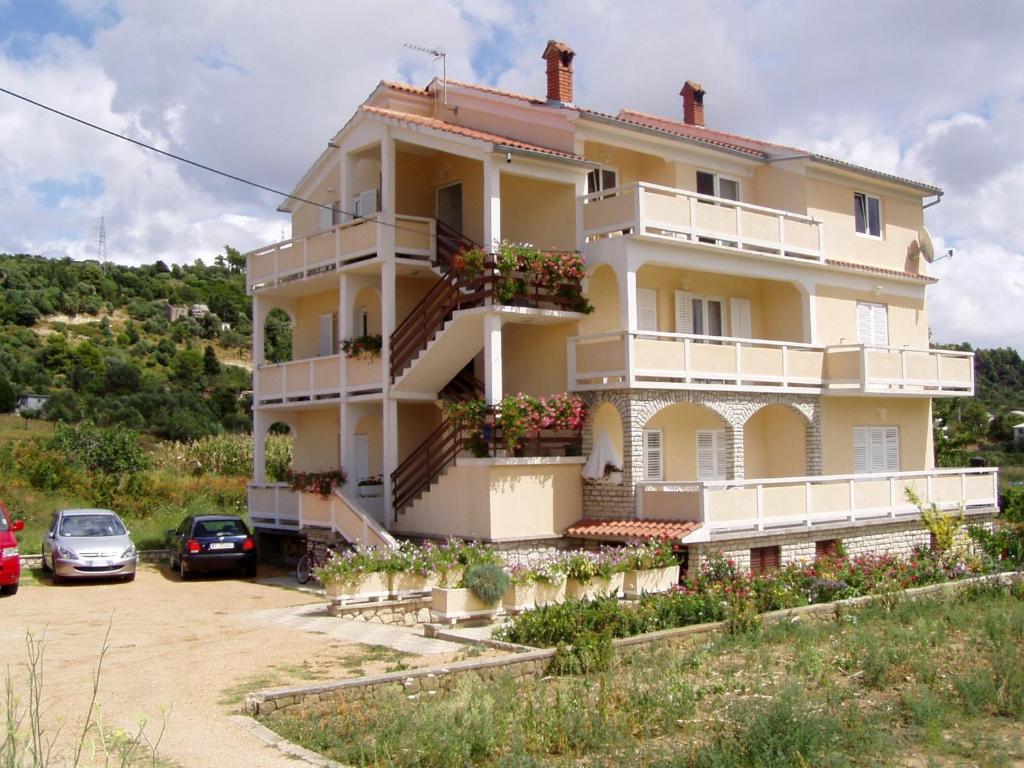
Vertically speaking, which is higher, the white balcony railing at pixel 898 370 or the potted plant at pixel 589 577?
the white balcony railing at pixel 898 370

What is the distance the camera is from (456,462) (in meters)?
22.1

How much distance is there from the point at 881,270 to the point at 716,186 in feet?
19.5

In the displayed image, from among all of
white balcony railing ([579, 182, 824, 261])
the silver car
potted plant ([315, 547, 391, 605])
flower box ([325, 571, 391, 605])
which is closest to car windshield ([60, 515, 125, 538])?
the silver car

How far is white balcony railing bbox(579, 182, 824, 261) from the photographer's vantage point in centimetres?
2327

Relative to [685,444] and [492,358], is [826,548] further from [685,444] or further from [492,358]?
[492,358]

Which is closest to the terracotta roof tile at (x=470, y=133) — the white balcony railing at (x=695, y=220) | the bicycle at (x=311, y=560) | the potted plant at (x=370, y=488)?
the white balcony railing at (x=695, y=220)

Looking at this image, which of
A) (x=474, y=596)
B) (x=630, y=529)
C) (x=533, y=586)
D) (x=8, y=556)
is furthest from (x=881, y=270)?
(x=8, y=556)

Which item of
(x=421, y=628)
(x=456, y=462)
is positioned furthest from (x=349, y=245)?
(x=421, y=628)

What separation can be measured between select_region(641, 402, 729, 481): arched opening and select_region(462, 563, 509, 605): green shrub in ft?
25.6

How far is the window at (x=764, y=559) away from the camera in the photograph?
72.6 ft

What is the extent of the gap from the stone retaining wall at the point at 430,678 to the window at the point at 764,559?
20.4 ft

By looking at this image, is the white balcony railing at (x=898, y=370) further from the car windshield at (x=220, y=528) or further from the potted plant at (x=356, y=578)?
the car windshield at (x=220, y=528)

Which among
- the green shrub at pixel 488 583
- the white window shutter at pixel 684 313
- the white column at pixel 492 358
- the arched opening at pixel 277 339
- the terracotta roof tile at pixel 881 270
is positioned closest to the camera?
the green shrub at pixel 488 583

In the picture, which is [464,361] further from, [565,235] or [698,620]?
[698,620]
